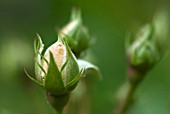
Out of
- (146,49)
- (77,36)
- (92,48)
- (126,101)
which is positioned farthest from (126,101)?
(92,48)

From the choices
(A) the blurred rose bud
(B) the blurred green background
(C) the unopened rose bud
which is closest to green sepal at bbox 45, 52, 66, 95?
(C) the unopened rose bud

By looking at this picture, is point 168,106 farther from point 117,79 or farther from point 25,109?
point 25,109

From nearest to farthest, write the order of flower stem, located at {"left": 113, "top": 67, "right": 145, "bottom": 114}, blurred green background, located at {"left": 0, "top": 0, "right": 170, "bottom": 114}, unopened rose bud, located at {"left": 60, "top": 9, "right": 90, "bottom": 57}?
unopened rose bud, located at {"left": 60, "top": 9, "right": 90, "bottom": 57}
flower stem, located at {"left": 113, "top": 67, "right": 145, "bottom": 114}
blurred green background, located at {"left": 0, "top": 0, "right": 170, "bottom": 114}

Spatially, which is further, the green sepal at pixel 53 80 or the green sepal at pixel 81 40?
the green sepal at pixel 81 40

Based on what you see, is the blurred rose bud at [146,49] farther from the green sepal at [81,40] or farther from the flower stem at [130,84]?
the green sepal at [81,40]

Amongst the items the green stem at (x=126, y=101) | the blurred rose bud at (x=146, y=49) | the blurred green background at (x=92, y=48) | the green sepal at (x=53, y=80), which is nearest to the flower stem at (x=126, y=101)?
the green stem at (x=126, y=101)

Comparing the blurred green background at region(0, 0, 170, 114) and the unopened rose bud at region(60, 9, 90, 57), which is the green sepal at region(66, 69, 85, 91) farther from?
the blurred green background at region(0, 0, 170, 114)

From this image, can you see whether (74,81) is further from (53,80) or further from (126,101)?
(126,101)
